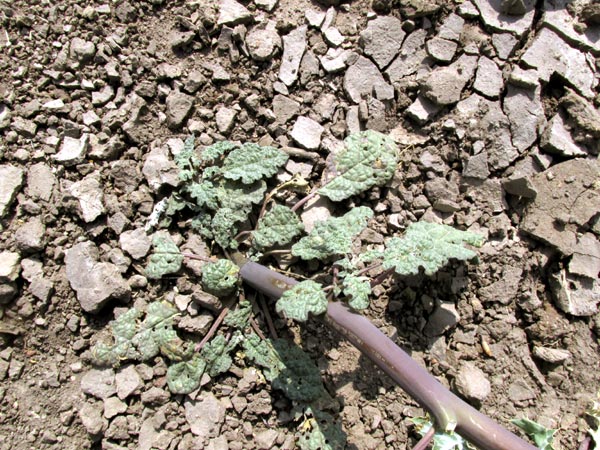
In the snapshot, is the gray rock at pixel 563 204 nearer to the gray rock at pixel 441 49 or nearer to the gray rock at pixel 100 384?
the gray rock at pixel 441 49

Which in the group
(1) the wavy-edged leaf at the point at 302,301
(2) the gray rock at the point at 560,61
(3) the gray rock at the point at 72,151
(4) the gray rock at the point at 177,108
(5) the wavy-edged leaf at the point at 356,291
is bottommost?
(3) the gray rock at the point at 72,151

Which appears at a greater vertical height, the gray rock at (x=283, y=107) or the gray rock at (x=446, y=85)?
the gray rock at (x=446, y=85)

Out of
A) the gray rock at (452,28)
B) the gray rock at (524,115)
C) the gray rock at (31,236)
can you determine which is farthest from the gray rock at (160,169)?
the gray rock at (524,115)

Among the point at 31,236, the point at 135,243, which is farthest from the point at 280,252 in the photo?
the point at 31,236

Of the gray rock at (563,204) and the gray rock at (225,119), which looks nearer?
the gray rock at (563,204)

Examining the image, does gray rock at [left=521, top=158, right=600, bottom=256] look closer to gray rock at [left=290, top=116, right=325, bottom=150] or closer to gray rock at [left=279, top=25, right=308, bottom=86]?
gray rock at [left=290, top=116, right=325, bottom=150]
